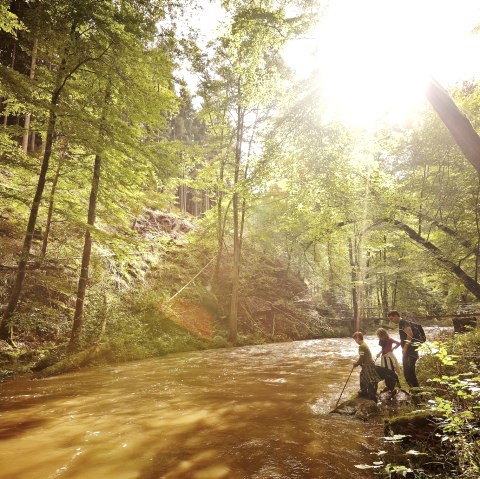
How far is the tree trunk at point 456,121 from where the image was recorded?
5398 millimetres

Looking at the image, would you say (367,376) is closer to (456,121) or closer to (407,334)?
(407,334)

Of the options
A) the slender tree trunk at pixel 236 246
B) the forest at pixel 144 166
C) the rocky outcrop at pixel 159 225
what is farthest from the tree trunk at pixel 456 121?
the rocky outcrop at pixel 159 225

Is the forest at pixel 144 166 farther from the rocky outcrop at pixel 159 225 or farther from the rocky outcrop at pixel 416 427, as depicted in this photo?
the rocky outcrop at pixel 159 225

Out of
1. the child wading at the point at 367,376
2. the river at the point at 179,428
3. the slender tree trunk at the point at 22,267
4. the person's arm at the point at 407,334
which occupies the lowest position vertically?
the river at the point at 179,428

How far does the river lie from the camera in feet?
12.9

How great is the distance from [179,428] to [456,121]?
24.0 feet

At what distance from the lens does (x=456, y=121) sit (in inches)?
216

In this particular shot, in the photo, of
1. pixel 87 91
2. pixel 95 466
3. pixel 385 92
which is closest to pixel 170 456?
pixel 95 466

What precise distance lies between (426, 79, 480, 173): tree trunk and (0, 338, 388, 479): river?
5.22 metres

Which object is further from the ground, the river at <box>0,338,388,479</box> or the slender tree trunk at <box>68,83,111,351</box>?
the slender tree trunk at <box>68,83,111,351</box>

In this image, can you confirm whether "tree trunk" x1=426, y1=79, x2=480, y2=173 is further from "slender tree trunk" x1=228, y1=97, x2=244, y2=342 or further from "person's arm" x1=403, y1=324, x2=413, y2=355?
"slender tree trunk" x1=228, y1=97, x2=244, y2=342

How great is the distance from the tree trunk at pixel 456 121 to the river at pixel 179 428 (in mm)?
5221

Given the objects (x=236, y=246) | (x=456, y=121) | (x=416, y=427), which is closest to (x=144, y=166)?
(x=236, y=246)


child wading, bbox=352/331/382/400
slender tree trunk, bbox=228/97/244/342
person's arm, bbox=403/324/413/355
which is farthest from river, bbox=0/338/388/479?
slender tree trunk, bbox=228/97/244/342
